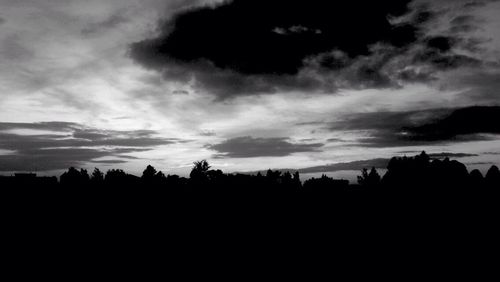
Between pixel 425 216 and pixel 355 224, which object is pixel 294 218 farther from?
pixel 425 216

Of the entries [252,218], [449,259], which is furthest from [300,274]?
[449,259]

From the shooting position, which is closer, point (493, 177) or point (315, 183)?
point (493, 177)

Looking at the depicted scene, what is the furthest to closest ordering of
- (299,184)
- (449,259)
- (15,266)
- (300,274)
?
(299,184)
(449,259)
(300,274)
(15,266)

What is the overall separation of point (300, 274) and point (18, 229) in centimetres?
1538

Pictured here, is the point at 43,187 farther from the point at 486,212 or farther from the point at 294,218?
the point at 486,212

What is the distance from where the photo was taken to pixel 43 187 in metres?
20.9

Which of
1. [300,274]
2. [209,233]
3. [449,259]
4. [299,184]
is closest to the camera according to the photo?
[300,274]

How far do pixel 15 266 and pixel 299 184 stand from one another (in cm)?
2168

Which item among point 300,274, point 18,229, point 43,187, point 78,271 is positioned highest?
point 43,187

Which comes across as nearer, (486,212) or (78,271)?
(78,271)

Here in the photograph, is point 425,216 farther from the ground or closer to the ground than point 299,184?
closer to the ground

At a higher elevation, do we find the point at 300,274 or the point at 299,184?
the point at 299,184

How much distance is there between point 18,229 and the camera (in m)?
17.9

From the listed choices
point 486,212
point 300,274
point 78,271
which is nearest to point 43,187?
point 78,271
